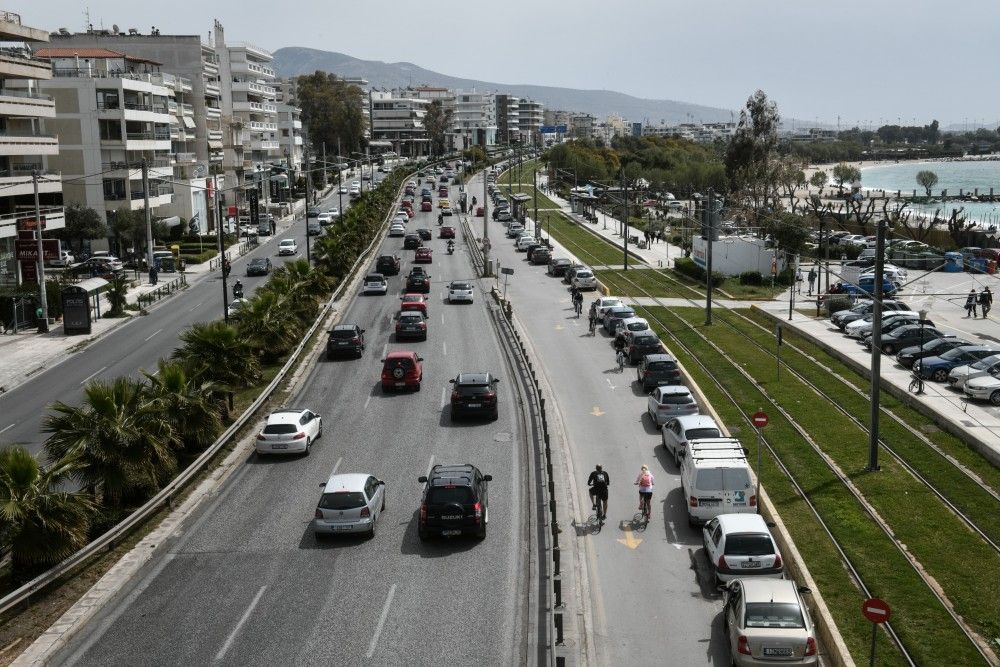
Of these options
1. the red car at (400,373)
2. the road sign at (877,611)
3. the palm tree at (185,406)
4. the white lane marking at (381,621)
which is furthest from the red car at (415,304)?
the road sign at (877,611)

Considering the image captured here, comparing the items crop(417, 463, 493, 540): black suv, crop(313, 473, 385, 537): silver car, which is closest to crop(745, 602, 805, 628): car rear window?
crop(417, 463, 493, 540): black suv

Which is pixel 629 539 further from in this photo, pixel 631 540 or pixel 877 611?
pixel 877 611

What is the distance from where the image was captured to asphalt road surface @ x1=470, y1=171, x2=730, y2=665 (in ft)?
58.2

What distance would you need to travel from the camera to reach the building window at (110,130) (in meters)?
72.2

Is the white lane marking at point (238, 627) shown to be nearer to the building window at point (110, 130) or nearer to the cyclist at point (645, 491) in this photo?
the cyclist at point (645, 491)

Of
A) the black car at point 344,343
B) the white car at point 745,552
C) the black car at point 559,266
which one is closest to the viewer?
the white car at point 745,552

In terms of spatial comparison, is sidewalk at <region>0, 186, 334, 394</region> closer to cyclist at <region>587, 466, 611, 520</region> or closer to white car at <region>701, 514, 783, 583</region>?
cyclist at <region>587, 466, 611, 520</region>

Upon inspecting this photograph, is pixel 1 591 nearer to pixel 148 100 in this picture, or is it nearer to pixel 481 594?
pixel 481 594

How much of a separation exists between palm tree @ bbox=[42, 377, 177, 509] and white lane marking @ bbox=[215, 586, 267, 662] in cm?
450

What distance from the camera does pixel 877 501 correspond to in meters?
25.6

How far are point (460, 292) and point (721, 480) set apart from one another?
34499 millimetres

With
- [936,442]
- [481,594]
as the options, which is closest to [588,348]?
[936,442]

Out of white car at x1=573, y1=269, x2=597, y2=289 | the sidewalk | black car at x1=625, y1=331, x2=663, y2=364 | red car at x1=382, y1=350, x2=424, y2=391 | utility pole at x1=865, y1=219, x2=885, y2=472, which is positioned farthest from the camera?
white car at x1=573, y1=269, x2=597, y2=289

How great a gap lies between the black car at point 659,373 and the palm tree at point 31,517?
21.7 m
